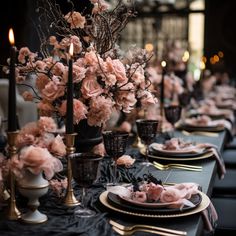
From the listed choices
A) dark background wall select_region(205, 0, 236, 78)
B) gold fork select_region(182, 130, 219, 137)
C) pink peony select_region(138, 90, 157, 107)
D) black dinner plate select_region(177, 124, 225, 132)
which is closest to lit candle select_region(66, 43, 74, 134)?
pink peony select_region(138, 90, 157, 107)

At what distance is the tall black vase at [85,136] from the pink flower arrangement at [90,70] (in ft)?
0.21

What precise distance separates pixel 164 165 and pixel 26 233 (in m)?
0.96

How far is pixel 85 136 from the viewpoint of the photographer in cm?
193

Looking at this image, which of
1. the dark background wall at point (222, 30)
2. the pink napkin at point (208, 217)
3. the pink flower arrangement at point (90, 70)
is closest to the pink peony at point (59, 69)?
the pink flower arrangement at point (90, 70)

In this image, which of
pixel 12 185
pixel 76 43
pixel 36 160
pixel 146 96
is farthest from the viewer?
pixel 146 96

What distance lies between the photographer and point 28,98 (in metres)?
1.92

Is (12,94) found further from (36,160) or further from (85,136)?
(85,136)

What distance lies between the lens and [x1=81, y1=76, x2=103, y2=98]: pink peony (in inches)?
69.5

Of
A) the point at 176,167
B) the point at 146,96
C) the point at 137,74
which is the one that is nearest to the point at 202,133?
the point at 176,167

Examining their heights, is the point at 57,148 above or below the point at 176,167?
above

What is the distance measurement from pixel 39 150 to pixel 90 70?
1.76ft

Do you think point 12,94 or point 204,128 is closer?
point 12,94

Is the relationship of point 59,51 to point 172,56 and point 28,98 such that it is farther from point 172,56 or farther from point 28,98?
point 172,56

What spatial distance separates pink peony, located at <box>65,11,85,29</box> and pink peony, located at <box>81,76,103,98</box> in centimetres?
25
